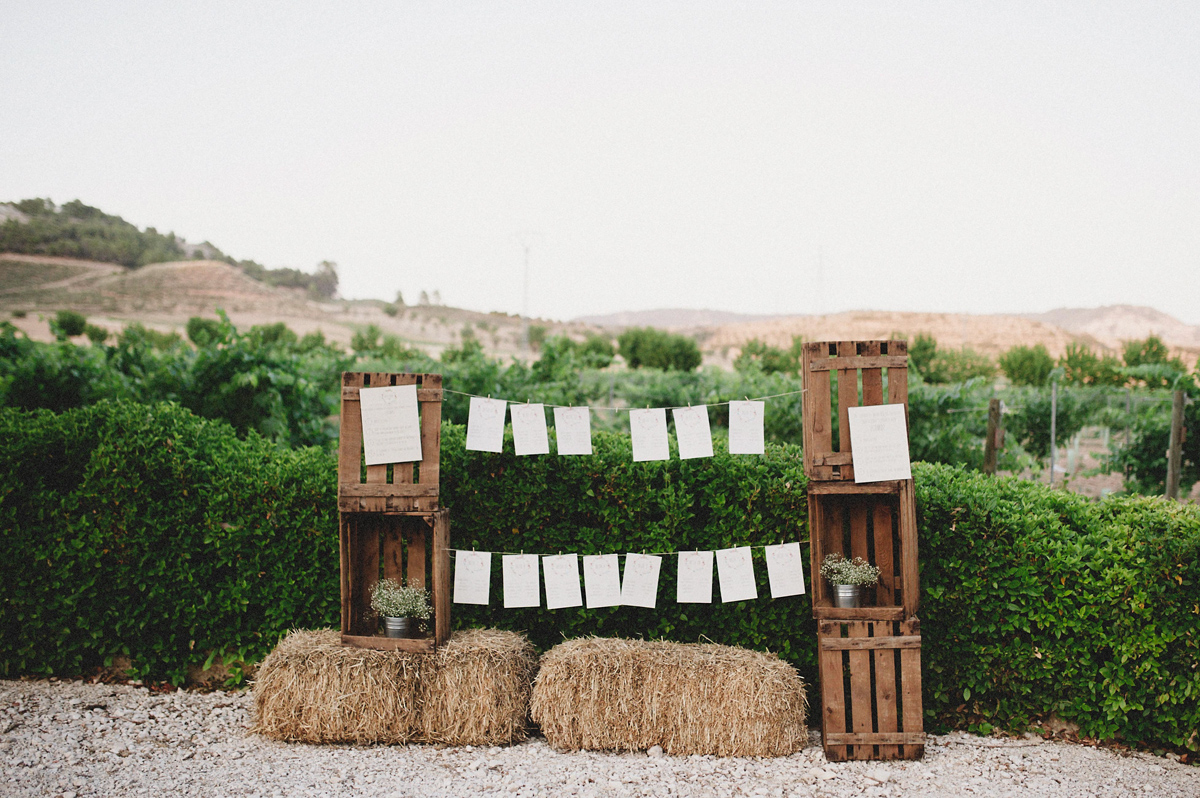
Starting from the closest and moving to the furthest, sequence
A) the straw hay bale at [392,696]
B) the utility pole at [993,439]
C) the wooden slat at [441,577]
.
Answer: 1. the straw hay bale at [392,696]
2. the wooden slat at [441,577]
3. the utility pole at [993,439]

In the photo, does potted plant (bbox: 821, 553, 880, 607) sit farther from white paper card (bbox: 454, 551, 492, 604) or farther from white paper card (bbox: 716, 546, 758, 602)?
white paper card (bbox: 454, 551, 492, 604)

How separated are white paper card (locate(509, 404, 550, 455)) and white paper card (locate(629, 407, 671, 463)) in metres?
0.48

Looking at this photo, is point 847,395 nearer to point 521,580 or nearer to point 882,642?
point 882,642

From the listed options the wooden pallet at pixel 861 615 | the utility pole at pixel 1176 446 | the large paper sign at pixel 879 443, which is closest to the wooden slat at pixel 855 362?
the wooden pallet at pixel 861 615

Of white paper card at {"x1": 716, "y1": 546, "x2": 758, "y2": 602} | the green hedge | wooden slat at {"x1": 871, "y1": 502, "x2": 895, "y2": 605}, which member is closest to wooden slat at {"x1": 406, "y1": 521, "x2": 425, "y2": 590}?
the green hedge

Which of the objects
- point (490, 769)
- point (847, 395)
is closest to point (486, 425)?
point (490, 769)

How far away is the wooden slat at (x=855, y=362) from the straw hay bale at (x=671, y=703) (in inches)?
59.3

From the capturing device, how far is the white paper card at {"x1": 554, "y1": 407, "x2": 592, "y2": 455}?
396cm

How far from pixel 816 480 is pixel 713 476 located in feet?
1.92

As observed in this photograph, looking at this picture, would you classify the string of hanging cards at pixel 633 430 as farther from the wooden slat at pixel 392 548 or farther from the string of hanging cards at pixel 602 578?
the wooden slat at pixel 392 548

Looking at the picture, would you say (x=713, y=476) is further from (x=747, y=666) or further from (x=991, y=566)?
(x=991, y=566)

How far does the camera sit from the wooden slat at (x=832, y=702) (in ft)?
11.8

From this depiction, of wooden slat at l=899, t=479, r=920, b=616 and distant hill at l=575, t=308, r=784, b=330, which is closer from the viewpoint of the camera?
wooden slat at l=899, t=479, r=920, b=616

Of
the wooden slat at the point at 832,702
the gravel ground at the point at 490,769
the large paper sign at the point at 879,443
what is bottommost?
the gravel ground at the point at 490,769
